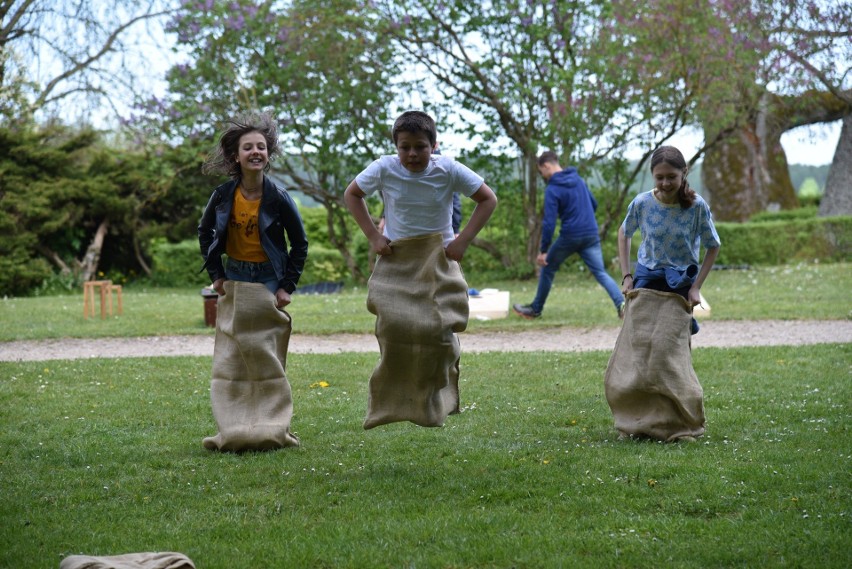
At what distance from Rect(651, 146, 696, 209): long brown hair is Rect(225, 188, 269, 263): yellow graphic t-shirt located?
2.36m

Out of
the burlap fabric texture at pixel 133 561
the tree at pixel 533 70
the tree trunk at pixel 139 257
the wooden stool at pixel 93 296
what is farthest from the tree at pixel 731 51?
the burlap fabric texture at pixel 133 561

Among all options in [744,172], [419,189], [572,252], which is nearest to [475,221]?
[419,189]

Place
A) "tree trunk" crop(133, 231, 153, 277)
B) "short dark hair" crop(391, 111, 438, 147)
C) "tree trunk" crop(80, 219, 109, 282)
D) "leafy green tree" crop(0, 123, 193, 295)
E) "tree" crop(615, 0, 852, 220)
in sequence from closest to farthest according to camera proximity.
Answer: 1. "short dark hair" crop(391, 111, 438, 147)
2. "tree" crop(615, 0, 852, 220)
3. "leafy green tree" crop(0, 123, 193, 295)
4. "tree trunk" crop(80, 219, 109, 282)
5. "tree trunk" crop(133, 231, 153, 277)

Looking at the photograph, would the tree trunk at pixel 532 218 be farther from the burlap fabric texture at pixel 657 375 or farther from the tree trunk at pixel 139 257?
the burlap fabric texture at pixel 657 375

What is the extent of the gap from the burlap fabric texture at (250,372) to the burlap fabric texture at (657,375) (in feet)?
6.59

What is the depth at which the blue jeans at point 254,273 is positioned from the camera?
20.2 ft

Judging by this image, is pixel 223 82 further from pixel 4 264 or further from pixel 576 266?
pixel 576 266

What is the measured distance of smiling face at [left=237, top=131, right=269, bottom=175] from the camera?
19.7 feet

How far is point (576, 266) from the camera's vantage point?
71.0ft

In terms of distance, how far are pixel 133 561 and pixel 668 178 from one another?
3735mm

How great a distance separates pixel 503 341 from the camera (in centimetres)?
1132

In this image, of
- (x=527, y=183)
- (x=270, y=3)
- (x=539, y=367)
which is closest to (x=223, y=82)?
(x=270, y=3)

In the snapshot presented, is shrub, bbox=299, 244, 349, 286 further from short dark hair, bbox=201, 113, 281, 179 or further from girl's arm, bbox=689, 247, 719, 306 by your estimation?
girl's arm, bbox=689, 247, 719, 306

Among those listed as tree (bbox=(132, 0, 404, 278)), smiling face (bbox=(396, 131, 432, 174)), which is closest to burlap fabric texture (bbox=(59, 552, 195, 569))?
smiling face (bbox=(396, 131, 432, 174))
